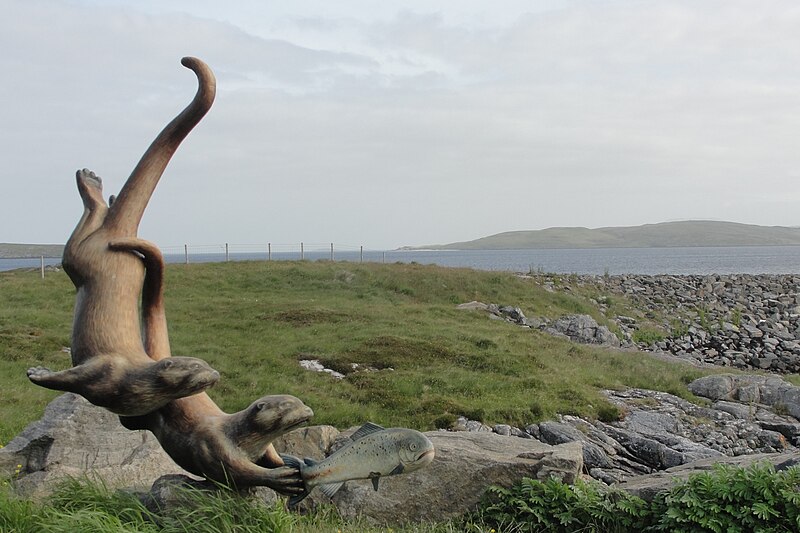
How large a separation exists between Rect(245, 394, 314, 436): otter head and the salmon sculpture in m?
0.39

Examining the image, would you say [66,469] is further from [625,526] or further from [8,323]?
[8,323]

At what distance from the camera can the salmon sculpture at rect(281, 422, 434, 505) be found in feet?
16.9

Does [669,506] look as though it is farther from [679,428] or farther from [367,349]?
[367,349]

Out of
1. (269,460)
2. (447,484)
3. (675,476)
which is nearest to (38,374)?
(269,460)

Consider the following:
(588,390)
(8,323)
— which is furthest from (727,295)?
(8,323)

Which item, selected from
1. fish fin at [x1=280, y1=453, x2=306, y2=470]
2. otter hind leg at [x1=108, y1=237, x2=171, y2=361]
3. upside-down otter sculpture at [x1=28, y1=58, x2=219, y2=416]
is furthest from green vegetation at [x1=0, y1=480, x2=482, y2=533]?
otter hind leg at [x1=108, y1=237, x2=171, y2=361]

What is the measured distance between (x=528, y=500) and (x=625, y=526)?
3.03ft

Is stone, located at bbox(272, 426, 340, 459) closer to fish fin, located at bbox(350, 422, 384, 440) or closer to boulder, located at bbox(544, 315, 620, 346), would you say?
fish fin, located at bbox(350, 422, 384, 440)

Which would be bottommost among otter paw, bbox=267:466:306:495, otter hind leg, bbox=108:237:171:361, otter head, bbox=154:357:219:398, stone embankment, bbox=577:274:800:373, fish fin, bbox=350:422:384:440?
stone embankment, bbox=577:274:800:373

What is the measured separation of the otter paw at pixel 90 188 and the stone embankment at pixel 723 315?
824 inches

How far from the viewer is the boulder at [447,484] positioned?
707 cm

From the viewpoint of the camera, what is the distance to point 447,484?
7.21 meters

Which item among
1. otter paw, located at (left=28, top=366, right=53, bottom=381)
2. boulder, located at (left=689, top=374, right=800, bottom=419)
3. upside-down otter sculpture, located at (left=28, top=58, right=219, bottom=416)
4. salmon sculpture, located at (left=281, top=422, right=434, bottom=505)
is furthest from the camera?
boulder, located at (left=689, top=374, right=800, bottom=419)

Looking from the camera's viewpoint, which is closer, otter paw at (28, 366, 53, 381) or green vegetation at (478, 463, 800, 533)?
otter paw at (28, 366, 53, 381)
